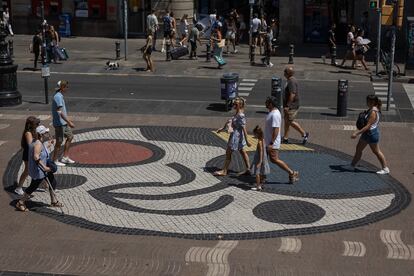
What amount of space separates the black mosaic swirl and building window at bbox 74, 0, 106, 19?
29.7 meters

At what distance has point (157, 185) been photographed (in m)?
16.2

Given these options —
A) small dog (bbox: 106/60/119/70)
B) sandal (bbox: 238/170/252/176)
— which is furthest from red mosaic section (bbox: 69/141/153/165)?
small dog (bbox: 106/60/119/70)

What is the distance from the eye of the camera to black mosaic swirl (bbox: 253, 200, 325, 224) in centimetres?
1406

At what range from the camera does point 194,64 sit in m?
33.9

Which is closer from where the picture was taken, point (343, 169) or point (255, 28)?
point (343, 169)

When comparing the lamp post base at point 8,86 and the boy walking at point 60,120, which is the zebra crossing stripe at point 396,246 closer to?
the boy walking at point 60,120

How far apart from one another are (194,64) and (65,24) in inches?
469

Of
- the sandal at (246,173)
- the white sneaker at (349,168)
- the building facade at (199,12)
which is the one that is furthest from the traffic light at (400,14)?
the sandal at (246,173)

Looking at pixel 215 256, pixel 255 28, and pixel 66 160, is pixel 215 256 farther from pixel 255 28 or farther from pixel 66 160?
pixel 255 28

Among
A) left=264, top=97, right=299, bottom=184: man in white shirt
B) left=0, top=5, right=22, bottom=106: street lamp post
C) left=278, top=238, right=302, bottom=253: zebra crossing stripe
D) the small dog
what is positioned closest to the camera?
left=278, top=238, right=302, bottom=253: zebra crossing stripe

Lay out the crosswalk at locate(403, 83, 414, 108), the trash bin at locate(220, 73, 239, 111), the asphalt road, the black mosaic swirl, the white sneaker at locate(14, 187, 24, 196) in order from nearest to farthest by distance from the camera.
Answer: the black mosaic swirl < the white sneaker at locate(14, 187, 24, 196) < the trash bin at locate(220, 73, 239, 111) < the asphalt road < the crosswalk at locate(403, 83, 414, 108)

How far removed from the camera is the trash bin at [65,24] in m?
42.7

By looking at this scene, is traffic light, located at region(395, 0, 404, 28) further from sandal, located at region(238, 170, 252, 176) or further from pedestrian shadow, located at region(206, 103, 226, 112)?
sandal, located at region(238, 170, 252, 176)

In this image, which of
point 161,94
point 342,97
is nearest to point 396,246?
point 342,97
